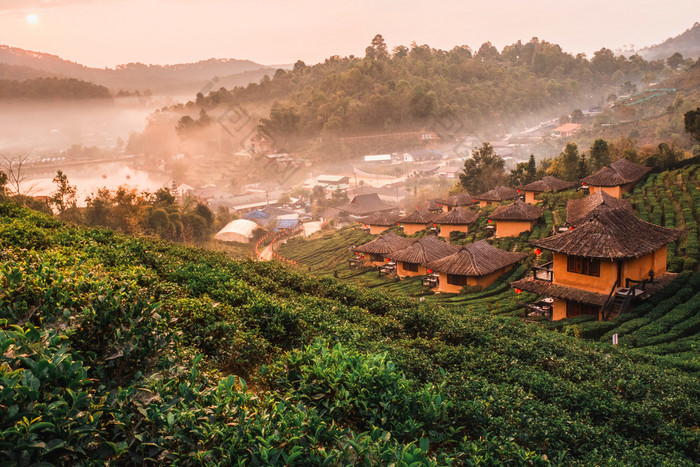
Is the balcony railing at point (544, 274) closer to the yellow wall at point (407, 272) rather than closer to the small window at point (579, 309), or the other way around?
the small window at point (579, 309)

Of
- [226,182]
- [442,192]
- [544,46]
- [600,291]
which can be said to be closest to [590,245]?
[600,291]

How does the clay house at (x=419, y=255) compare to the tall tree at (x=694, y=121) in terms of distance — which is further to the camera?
the tall tree at (x=694, y=121)

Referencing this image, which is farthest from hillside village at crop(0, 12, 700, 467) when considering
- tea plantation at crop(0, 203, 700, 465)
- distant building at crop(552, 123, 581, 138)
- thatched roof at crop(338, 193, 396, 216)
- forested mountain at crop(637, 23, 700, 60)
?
forested mountain at crop(637, 23, 700, 60)

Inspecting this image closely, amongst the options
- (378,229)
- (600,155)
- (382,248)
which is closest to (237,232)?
(378,229)

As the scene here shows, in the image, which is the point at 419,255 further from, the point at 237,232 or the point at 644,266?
the point at 237,232

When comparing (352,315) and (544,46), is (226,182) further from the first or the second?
(544,46)

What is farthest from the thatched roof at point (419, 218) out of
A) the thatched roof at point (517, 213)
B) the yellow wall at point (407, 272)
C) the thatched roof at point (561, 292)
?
the thatched roof at point (561, 292)

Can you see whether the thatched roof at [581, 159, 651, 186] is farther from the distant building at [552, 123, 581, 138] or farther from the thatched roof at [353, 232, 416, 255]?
the distant building at [552, 123, 581, 138]
